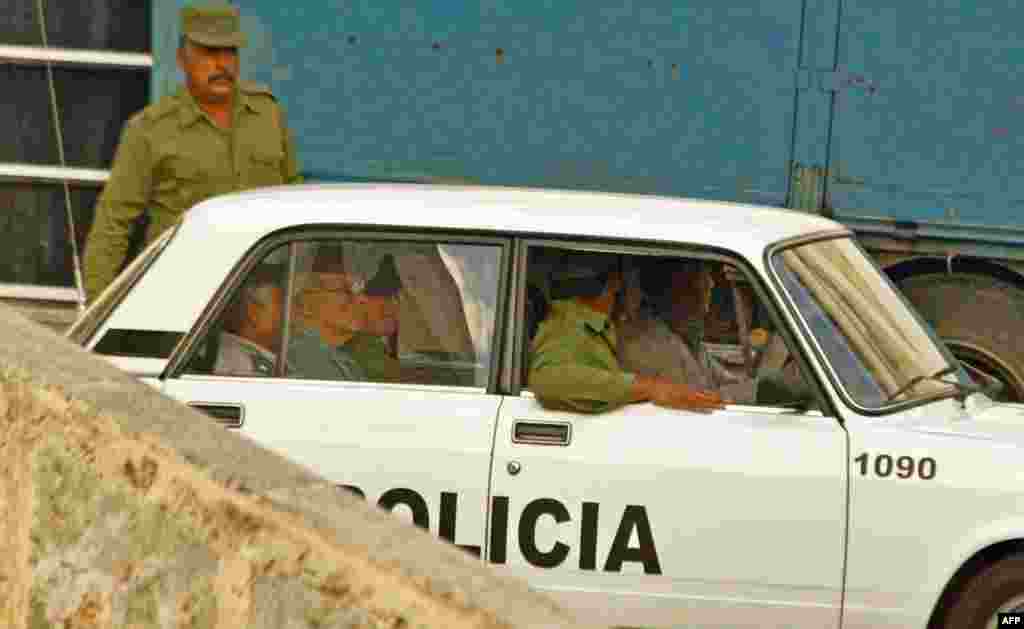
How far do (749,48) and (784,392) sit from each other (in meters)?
3.75

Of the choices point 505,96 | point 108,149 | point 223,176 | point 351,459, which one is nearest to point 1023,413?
point 351,459

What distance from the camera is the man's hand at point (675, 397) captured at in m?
5.85

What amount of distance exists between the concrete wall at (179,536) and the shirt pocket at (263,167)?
3781mm

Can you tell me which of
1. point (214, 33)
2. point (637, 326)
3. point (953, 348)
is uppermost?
point (214, 33)

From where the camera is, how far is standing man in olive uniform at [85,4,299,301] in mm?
7711

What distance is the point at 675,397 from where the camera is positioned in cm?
585

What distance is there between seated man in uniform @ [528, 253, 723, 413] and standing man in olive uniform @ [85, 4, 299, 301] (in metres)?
2.21

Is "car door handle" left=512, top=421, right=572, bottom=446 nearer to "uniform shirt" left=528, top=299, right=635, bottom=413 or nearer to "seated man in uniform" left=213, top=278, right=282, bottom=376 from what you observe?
"uniform shirt" left=528, top=299, right=635, bottom=413

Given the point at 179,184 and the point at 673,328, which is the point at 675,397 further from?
the point at 179,184

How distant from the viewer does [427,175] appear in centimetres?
941

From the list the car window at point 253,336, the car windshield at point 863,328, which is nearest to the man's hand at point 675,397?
the car windshield at point 863,328

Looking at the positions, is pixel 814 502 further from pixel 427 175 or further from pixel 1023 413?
pixel 427 175

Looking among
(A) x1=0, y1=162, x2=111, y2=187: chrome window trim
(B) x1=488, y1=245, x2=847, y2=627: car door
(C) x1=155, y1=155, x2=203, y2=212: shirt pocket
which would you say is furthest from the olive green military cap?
(B) x1=488, y1=245, x2=847, y2=627: car door

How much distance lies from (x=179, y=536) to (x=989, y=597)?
8.83 ft
